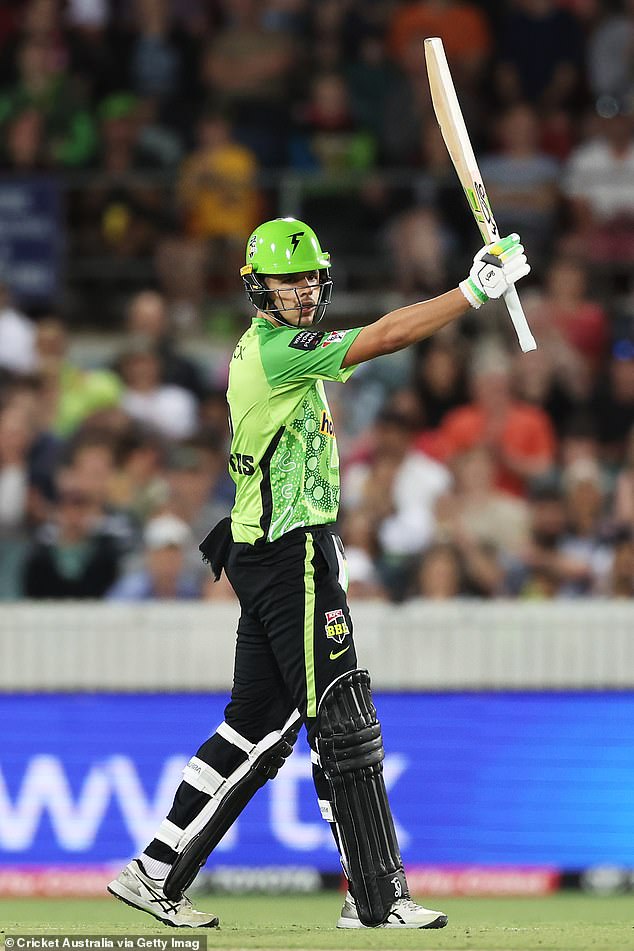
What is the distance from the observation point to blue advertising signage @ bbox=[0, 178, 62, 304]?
13016 mm

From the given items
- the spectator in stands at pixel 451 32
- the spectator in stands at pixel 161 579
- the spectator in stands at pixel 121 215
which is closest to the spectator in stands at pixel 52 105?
the spectator in stands at pixel 121 215

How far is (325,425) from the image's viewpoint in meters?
6.45

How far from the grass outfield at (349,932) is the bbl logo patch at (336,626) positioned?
3.35ft

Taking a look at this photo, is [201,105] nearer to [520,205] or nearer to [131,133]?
[131,133]

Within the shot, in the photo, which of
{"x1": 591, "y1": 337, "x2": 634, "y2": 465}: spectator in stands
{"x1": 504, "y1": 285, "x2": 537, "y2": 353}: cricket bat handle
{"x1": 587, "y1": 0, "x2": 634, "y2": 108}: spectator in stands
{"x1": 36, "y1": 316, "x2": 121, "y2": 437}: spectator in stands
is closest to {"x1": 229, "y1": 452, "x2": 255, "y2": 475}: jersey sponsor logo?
{"x1": 504, "y1": 285, "x2": 537, "y2": 353}: cricket bat handle

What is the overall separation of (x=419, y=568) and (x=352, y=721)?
3.96m

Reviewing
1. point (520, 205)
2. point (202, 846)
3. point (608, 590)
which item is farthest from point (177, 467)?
point (202, 846)

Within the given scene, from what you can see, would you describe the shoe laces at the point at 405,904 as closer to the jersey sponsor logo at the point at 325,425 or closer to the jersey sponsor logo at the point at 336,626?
the jersey sponsor logo at the point at 336,626

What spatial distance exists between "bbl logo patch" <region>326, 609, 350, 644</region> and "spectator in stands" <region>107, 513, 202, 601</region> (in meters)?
3.84

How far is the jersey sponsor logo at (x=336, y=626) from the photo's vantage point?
20.8ft

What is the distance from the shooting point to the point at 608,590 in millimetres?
10453

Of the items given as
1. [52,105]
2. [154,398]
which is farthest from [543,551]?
[52,105]

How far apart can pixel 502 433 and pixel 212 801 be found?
5.53 m

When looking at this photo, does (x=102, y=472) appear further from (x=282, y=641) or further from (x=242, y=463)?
→ (x=282, y=641)
